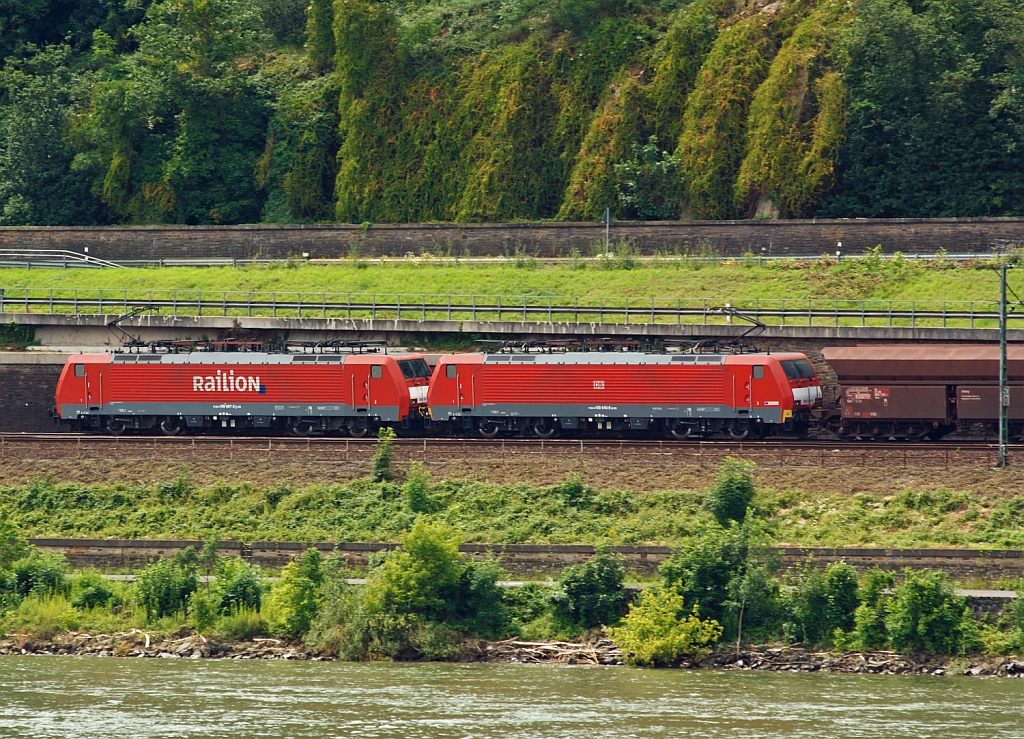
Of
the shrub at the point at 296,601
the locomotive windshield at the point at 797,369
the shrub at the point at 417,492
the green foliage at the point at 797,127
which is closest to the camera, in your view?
the shrub at the point at 296,601

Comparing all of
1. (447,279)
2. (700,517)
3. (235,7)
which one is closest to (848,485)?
(700,517)

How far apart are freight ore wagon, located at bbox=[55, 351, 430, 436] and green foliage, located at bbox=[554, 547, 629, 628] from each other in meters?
13.3

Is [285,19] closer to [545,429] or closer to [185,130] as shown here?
[185,130]

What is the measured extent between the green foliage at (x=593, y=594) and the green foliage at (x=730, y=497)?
136 inches

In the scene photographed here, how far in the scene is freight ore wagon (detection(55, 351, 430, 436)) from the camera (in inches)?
1860

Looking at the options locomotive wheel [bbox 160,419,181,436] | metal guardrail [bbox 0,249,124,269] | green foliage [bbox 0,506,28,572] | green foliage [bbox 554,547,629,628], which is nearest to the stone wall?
metal guardrail [bbox 0,249,124,269]

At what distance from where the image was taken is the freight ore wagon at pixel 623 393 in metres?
44.1

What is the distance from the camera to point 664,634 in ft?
110

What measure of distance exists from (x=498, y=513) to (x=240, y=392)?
11599 millimetres

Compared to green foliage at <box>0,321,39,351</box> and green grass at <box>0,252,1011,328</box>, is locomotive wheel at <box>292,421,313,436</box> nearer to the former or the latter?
green grass at <box>0,252,1011,328</box>

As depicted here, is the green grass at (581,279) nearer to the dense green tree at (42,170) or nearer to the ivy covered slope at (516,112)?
the ivy covered slope at (516,112)

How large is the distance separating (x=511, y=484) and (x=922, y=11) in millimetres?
31602

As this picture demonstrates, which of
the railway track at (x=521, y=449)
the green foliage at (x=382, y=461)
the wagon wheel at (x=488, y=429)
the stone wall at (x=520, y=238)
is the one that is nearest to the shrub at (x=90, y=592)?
the railway track at (x=521, y=449)

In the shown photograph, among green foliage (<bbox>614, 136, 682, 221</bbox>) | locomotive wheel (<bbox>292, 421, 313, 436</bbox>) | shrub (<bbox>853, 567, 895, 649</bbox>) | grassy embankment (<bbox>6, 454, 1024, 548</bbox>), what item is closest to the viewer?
shrub (<bbox>853, 567, 895, 649</bbox>)
